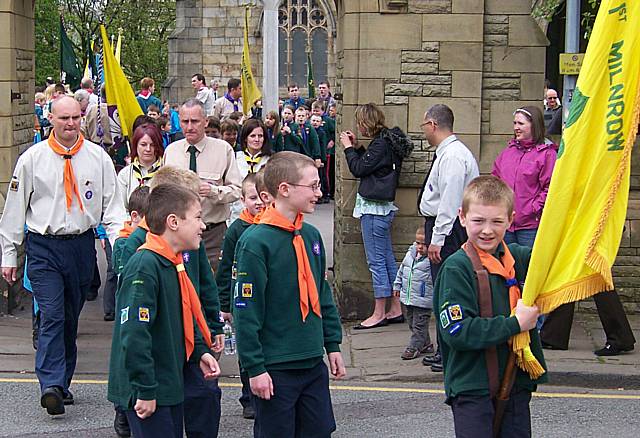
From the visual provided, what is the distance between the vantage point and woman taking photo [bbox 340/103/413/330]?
1045cm

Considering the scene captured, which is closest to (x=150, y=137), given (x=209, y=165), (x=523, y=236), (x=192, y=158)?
(x=192, y=158)

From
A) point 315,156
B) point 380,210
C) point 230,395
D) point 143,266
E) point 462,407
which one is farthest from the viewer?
point 315,156

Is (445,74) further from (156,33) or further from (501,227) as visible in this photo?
(156,33)

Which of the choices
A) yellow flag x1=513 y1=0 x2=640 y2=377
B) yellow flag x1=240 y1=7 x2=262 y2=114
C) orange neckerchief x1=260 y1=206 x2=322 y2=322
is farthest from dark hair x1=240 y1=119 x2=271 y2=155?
yellow flag x1=240 y1=7 x2=262 y2=114

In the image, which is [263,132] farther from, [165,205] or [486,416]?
[486,416]

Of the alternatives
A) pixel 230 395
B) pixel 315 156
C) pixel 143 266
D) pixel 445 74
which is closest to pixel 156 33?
pixel 315 156

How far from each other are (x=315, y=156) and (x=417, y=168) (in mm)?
10005

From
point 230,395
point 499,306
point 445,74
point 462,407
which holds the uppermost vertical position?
point 445,74

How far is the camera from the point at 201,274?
623cm

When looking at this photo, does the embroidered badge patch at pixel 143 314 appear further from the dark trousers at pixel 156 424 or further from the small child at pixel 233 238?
the small child at pixel 233 238

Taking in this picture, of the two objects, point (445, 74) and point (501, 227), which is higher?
point (445, 74)

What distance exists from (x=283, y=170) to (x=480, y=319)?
1.37 meters

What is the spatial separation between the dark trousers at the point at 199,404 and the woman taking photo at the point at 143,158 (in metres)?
3.11

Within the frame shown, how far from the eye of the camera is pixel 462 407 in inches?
195
